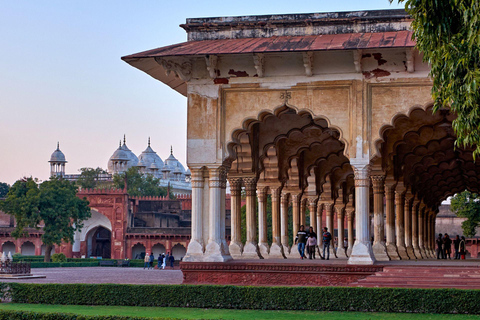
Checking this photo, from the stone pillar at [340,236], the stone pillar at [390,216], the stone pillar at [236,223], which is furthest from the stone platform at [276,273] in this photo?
the stone pillar at [340,236]

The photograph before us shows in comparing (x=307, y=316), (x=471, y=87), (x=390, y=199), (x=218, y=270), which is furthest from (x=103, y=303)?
(x=390, y=199)

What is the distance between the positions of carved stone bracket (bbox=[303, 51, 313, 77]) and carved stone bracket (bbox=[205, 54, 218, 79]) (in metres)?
1.96

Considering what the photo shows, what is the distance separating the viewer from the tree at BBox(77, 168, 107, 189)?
8136 centimetres

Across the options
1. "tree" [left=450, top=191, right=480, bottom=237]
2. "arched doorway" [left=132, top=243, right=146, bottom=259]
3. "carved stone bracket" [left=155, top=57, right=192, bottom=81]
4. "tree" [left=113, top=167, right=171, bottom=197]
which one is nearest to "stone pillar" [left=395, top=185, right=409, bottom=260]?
"carved stone bracket" [left=155, top=57, right=192, bottom=81]

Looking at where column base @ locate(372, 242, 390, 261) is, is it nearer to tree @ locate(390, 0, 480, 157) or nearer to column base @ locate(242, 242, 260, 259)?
column base @ locate(242, 242, 260, 259)

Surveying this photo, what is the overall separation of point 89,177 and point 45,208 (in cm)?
3608

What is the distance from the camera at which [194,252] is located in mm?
15883

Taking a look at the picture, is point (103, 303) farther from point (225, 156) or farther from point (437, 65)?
point (437, 65)

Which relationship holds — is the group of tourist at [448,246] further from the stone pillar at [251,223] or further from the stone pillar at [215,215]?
the stone pillar at [215,215]

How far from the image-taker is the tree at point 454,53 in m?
9.30

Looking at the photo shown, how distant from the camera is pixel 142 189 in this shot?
78.1 meters

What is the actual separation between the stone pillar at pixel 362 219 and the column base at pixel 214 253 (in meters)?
2.75

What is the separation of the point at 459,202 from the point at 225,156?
92.0ft

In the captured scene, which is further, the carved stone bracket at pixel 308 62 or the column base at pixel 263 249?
the column base at pixel 263 249
